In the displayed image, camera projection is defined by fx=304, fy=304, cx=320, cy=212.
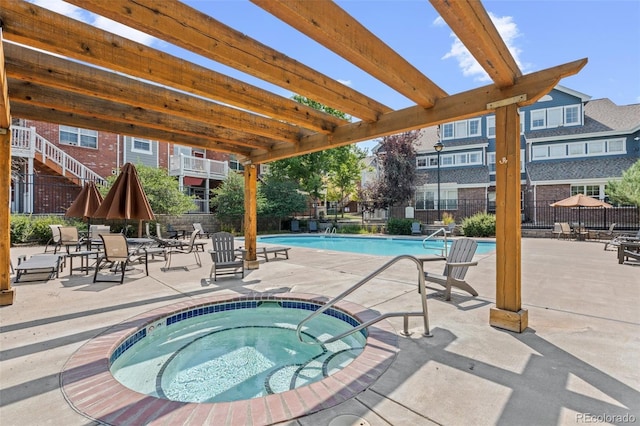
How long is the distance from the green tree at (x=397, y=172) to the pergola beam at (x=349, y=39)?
19.3 m

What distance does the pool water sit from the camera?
3002mm

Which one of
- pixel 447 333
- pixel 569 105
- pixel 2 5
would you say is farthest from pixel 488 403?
pixel 569 105

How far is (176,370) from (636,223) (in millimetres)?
24390

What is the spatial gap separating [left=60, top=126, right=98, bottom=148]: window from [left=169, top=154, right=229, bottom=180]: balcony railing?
449cm

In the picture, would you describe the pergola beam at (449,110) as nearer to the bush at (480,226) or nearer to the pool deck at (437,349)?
the pool deck at (437,349)

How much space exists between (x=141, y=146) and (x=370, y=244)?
53.0 feet


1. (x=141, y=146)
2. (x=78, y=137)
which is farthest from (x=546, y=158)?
(x=78, y=137)

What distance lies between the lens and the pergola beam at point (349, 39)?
2.41 meters

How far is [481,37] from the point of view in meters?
2.80

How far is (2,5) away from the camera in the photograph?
8.52ft

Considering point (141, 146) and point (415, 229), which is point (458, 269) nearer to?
point (415, 229)

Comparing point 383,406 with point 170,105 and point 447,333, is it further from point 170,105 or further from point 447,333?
point 170,105

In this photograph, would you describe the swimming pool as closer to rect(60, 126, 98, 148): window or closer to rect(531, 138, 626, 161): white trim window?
rect(60, 126, 98, 148): window

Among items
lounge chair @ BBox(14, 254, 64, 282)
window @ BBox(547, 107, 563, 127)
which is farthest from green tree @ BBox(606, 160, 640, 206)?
lounge chair @ BBox(14, 254, 64, 282)
